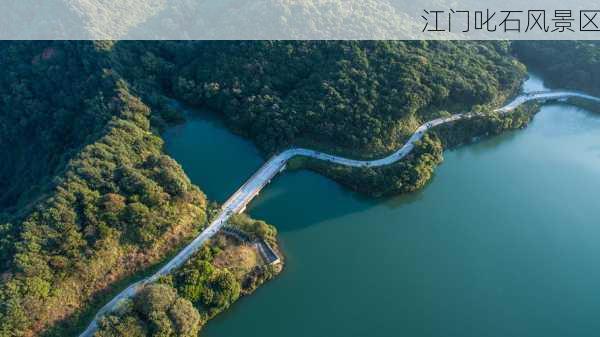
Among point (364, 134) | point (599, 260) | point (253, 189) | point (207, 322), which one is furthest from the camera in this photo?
point (364, 134)

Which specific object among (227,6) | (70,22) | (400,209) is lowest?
(400,209)

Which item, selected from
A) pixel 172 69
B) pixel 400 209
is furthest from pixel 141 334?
pixel 172 69

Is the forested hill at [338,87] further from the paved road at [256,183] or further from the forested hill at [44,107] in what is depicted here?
the forested hill at [44,107]

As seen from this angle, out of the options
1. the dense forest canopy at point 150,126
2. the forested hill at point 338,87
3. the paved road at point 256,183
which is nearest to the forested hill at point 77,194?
the dense forest canopy at point 150,126

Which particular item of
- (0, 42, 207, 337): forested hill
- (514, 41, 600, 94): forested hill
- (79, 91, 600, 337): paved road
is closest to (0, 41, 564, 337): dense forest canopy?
(0, 42, 207, 337): forested hill

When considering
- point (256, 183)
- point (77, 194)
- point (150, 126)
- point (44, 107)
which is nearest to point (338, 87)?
point (256, 183)

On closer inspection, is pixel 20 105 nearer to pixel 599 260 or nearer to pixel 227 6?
pixel 227 6

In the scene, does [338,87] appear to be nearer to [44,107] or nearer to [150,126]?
[150,126]

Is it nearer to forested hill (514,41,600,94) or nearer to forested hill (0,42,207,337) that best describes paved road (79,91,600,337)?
forested hill (0,42,207,337)
